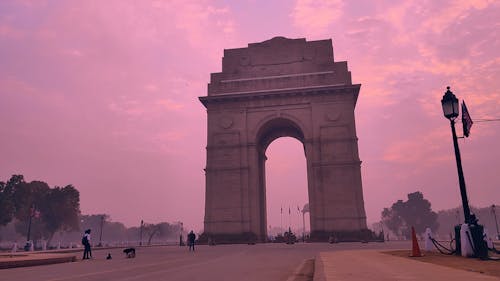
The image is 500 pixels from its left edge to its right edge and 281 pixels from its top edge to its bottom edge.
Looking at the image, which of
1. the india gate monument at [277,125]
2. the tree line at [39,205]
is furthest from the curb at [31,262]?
the tree line at [39,205]

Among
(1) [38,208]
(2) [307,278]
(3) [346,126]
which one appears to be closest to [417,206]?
(3) [346,126]

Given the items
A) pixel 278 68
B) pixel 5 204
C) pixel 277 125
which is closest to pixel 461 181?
pixel 278 68

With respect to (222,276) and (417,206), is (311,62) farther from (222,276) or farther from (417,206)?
(417,206)

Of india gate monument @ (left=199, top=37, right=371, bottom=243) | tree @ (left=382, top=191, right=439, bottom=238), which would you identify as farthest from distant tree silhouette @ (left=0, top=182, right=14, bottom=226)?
tree @ (left=382, top=191, right=439, bottom=238)

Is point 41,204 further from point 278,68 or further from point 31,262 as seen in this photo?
point 31,262

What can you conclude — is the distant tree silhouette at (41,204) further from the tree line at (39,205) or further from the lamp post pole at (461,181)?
the lamp post pole at (461,181)

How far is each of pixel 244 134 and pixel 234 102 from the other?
151 inches

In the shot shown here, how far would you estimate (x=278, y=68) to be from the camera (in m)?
46.2

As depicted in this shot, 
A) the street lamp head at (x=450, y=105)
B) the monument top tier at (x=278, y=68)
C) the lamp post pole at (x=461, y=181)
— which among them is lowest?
the lamp post pole at (x=461, y=181)

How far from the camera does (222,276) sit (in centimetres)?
1023

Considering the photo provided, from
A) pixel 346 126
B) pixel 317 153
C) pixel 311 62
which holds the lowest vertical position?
pixel 317 153

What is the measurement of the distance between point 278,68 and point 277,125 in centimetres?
661

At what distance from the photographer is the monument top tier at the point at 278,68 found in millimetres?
44688

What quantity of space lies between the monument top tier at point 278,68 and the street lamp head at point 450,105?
2893 cm
